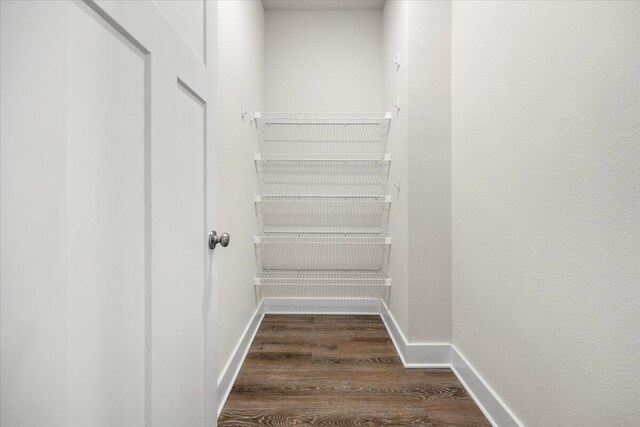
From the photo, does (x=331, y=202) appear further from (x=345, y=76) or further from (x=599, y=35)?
(x=599, y=35)

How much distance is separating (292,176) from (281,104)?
0.57 meters

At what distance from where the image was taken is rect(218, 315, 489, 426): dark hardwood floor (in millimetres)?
1396

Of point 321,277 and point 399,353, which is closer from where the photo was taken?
point 399,353

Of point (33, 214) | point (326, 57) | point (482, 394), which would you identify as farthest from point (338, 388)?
point (326, 57)

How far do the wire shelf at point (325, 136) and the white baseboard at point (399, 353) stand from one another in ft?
3.82

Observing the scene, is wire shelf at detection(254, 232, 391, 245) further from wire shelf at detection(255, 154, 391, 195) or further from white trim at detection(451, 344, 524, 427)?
white trim at detection(451, 344, 524, 427)

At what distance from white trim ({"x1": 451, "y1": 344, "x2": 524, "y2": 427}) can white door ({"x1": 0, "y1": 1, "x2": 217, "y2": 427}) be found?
3.63 ft

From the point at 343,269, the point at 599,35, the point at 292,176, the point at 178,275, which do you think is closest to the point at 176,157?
the point at 178,275

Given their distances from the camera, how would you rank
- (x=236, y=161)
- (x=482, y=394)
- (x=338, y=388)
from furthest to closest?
(x=236, y=161) < (x=338, y=388) < (x=482, y=394)

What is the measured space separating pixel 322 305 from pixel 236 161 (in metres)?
1.37

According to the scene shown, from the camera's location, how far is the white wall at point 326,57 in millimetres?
2668

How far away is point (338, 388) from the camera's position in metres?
1.60

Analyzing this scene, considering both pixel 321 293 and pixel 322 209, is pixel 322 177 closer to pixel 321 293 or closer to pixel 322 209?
pixel 322 209

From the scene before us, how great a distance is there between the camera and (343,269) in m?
2.72
